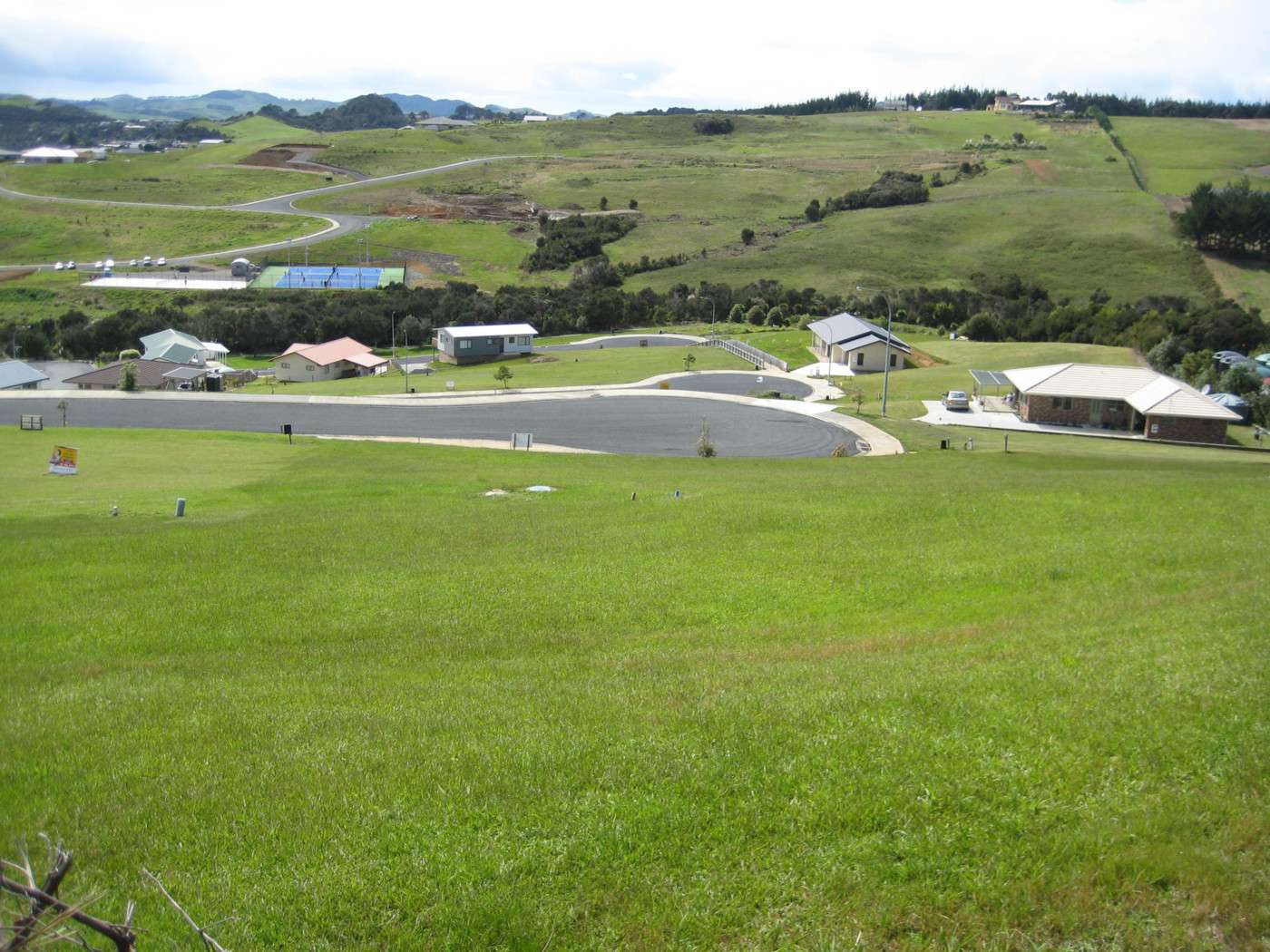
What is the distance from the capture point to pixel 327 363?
2945 inches

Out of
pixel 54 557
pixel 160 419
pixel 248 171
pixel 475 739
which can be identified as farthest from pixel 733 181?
pixel 475 739

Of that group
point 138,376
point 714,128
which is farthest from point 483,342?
point 714,128

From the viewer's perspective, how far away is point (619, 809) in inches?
291

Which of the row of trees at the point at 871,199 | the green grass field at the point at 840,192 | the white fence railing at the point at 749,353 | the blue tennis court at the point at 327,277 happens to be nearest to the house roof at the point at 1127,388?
the white fence railing at the point at 749,353

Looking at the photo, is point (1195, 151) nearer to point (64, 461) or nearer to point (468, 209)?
point (468, 209)

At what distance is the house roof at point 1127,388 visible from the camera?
4688 cm

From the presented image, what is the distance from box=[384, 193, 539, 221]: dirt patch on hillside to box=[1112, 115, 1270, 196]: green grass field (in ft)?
268

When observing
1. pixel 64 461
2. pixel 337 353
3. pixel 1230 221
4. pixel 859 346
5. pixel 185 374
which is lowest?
pixel 64 461

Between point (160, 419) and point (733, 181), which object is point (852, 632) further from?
point (733, 181)

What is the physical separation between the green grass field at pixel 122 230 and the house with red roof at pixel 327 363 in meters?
49.6

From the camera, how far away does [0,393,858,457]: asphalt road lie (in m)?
46.4

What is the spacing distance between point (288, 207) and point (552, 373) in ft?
280

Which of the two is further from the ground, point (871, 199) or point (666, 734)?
point (871, 199)

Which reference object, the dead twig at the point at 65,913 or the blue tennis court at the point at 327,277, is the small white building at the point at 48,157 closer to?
the blue tennis court at the point at 327,277
